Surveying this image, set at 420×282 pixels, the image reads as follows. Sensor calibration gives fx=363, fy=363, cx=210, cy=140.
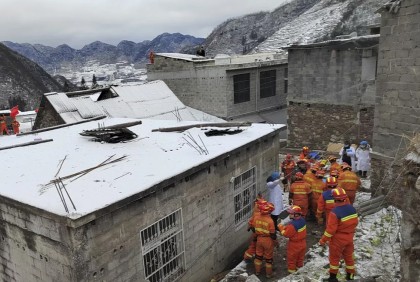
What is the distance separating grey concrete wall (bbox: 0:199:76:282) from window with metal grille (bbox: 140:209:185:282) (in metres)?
1.50

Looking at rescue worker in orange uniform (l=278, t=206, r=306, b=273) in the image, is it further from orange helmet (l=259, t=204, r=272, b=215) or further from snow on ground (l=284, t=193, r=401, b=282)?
orange helmet (l=259, t=204, r=272, b=215)

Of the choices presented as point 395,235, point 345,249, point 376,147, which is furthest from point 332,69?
point 345,249

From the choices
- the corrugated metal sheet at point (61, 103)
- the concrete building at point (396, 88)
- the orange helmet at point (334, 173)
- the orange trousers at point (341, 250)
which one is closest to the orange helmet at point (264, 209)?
the orange trousers at point (341, 250)

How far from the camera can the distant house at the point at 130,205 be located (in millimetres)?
5922

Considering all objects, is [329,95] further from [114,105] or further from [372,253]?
[372,253]

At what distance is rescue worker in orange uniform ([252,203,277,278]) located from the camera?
7.52 meters

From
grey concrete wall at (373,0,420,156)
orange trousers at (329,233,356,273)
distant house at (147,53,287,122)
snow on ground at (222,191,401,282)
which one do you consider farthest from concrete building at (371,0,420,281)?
distant house at (147,53,287,122)

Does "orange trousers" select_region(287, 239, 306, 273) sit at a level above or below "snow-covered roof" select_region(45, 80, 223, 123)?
below

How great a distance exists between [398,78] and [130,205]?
25.8 feet

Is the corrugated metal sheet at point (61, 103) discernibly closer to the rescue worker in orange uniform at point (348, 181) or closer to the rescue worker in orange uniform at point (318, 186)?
the rescue worker in orange uniform at point (318, 186)

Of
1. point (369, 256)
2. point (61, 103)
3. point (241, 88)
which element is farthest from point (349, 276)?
point (241, 88)

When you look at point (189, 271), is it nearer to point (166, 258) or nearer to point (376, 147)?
point (166, 258)

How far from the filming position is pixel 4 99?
198 ft

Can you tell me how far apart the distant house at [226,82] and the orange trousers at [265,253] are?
16606 millimetres
